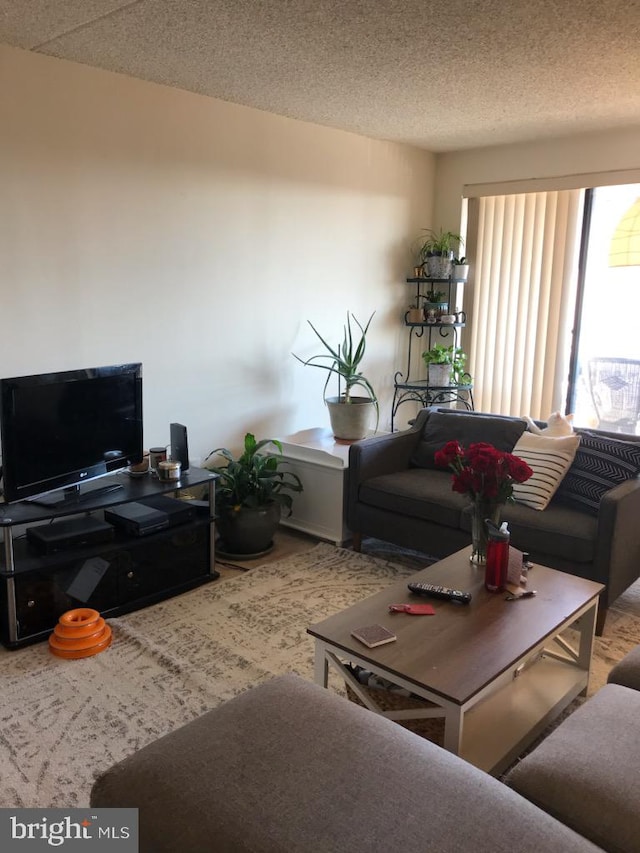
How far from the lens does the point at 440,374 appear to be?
4.77 meters

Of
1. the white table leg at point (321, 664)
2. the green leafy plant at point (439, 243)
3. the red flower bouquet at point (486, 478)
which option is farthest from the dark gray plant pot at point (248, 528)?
the green leafy plant at point (439, 243)

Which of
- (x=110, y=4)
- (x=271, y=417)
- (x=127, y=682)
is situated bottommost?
(x=127, y=682)

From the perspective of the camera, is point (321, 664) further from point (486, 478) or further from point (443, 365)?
point (443, 365)

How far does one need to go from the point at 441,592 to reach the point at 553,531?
95 centimetres

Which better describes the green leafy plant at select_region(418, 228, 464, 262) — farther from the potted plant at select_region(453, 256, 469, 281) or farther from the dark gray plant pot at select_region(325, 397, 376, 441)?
the dark gray plant pot at select_region(325, 397, 376, 441)

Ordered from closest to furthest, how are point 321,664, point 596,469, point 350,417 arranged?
point 321,664
point 596,469
point 350,417

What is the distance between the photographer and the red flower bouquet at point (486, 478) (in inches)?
93.5

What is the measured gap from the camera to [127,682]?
8.16 ft

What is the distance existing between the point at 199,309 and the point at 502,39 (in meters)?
1.94

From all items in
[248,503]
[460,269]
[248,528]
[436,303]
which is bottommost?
[248,528]

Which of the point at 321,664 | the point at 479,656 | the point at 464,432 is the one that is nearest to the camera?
the point at 479,656

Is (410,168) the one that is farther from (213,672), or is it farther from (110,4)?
(213,672)

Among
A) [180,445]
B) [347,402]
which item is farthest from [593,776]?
[347,402]

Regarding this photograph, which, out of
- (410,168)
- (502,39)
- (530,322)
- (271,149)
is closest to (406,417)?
(530,322)
